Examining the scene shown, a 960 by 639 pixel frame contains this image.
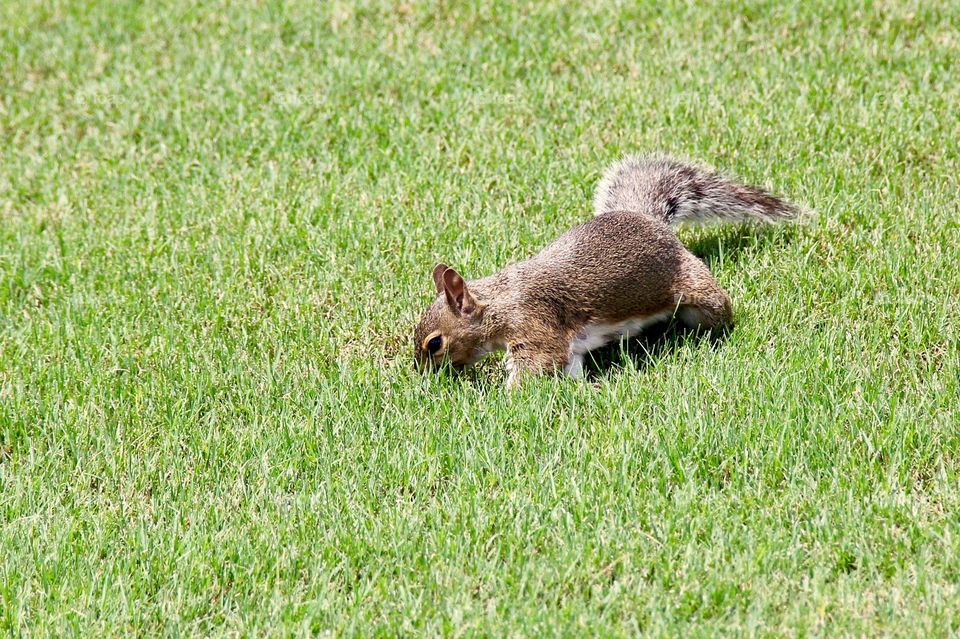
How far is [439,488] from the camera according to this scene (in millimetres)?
4184

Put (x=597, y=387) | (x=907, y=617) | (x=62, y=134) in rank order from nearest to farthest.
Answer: (x=907, y=617), (x=597, y=387), (x=62, y=134)

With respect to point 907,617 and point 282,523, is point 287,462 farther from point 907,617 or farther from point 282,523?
point 907,617

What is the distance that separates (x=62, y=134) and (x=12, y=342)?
2.57 metres

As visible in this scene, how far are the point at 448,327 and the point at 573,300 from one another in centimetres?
56

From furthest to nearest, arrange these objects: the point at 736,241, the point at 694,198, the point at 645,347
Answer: the point at 736,241 → the point at 694,198 → the point at 645,347

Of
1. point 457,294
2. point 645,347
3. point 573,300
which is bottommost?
point 645,347

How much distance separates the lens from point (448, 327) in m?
4.84

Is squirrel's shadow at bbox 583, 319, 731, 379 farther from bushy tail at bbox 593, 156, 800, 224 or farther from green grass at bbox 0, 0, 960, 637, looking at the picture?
bushy tail at bbox 593, 156, 800, 224

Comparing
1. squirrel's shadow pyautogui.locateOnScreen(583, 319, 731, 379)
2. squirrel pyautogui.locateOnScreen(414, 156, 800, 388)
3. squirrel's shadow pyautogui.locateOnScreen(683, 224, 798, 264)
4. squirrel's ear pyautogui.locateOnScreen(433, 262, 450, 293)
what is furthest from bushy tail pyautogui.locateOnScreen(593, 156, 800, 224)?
squirrel's ear pyautogui.locateOnScreen(433, 262, 450, 293)

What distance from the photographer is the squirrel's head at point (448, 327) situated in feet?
15.9

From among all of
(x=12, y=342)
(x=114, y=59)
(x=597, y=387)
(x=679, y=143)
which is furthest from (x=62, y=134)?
(x=597, y=387)

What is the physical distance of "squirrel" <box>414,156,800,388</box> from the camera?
486cm

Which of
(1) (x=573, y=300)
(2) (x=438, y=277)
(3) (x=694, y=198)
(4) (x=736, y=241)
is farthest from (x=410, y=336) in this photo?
(4) (x=736, y=241)

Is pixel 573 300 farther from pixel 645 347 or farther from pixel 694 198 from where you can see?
pixel 694 198
